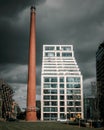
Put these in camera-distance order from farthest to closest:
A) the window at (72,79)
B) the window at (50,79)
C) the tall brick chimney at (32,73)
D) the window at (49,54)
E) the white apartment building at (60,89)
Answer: the window at (49,54) → the window at (72,79) → the window at (50,79) → the white apartment building at (60,89) → the tall brick chimney at (32,73)

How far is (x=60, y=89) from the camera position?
164 metres

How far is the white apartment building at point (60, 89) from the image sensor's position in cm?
15875

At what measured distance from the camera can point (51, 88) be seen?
6427 inches

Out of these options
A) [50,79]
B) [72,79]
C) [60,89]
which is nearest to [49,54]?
[50,79]

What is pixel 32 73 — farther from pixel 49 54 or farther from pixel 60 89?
pixel 49 54

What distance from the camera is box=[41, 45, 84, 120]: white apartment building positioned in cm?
15875

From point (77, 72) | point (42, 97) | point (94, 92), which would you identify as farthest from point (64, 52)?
point (94, 92)

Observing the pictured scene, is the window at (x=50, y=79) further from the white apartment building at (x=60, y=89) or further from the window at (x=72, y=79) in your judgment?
the window at (x=72, y=79)

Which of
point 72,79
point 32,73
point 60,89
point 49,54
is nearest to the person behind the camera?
point 32,73

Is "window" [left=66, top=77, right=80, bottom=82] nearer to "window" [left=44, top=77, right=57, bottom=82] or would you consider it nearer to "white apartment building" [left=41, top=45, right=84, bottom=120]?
"white apartment building" [left=41, top=45, right=84, bottom=120]

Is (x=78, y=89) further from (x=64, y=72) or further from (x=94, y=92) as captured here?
(x=94, y=92)

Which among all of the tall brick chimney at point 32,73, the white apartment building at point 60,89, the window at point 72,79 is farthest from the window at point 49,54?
the tall brick chimney at point 32,73

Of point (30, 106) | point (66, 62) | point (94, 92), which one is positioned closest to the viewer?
point (94, 92)

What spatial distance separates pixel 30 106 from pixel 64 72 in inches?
2417
